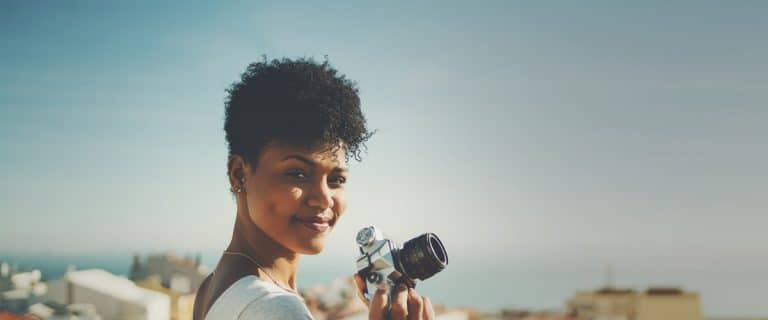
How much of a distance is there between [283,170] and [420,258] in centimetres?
27

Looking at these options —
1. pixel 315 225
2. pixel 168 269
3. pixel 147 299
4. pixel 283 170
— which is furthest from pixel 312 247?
pixel 168 269

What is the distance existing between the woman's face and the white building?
8910 millimetres

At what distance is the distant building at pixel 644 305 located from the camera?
1731 cm

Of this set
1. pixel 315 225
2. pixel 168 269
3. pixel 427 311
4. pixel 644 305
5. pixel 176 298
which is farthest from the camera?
pixel 644 305

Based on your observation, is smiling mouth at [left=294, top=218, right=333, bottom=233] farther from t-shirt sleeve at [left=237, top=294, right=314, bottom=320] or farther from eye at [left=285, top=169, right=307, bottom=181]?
t-shirt sleeve at [left=237, top=294, right=314, bottom=320]

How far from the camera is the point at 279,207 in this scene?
1.26 meters

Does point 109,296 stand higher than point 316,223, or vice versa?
point 316,223

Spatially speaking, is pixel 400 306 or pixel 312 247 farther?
pixel 312 247

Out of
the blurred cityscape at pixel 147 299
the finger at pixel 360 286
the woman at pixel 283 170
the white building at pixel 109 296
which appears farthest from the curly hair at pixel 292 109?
the white building at pixel 109 296

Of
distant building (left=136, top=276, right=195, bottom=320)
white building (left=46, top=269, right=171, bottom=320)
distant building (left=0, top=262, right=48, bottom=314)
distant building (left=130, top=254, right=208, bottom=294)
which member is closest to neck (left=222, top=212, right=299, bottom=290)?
distant building (left=136, top=276, right=195, bottom=320)

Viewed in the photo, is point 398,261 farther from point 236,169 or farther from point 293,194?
point 236,169

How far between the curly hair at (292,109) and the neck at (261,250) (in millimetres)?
120

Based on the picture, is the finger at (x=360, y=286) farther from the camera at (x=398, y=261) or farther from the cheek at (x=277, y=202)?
the cheek at (x=277, y=202)

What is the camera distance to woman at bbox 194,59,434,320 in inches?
49.3
